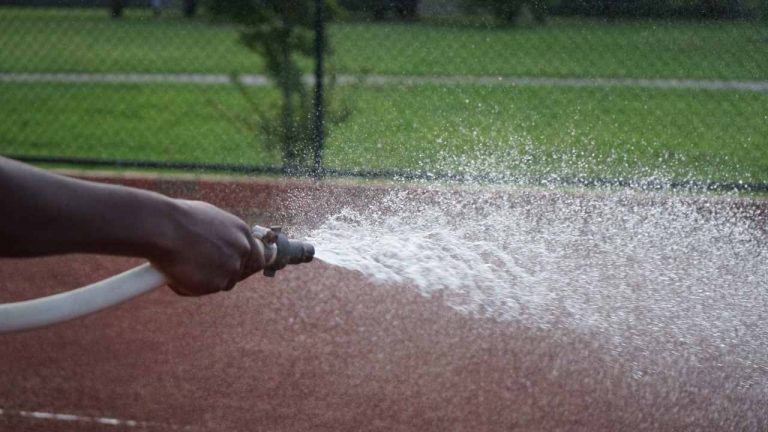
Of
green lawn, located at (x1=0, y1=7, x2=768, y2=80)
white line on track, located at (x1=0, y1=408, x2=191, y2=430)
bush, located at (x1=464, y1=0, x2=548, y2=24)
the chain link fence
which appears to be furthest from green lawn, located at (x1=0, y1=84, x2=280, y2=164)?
white line on track, located at (x1=0, y1=408, x2=191, y2=430)

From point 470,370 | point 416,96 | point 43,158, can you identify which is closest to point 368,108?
point 416,96

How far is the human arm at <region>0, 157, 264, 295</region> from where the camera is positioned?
152 centimetres

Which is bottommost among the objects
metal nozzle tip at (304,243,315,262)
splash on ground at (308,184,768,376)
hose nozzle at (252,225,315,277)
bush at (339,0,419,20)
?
splash on ground at (308,184,768,376)

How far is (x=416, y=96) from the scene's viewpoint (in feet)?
24.4

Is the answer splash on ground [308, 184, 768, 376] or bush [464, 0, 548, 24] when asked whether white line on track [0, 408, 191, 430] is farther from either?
bush [464, 0, 548, 24]

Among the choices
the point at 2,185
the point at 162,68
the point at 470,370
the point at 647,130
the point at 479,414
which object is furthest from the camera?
the point at 162,68

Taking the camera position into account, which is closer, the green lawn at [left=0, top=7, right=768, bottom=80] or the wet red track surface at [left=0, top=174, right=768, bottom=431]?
the wet red track surface at [left=0, top=174, right=768, bottom=431]

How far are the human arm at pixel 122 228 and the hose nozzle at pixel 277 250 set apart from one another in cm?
17

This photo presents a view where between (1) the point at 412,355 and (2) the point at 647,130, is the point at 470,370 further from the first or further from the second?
(2) the point at 647,130

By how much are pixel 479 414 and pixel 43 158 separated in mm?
4775

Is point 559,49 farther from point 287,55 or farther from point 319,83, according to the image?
point 287,55

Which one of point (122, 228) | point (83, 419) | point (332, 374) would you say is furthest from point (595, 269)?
point (122, 228)

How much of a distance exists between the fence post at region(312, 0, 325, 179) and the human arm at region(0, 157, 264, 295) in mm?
5020

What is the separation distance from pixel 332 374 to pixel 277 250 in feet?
7.13
